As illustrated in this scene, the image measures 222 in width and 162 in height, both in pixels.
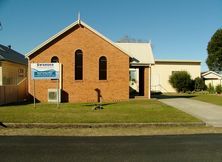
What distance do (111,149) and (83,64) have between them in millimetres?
19084

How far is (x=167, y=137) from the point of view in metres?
12.2

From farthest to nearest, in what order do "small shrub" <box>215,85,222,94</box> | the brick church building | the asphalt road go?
"small shrub" <box>215,85,222,94</box>
the brick church building
the asphalt road

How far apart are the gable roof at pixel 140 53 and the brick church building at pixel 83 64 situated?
174cm

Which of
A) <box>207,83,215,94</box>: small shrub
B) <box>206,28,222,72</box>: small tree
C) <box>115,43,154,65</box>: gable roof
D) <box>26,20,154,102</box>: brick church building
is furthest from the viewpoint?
<box>206,28,222,72</box>: small tree

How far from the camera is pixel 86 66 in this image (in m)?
28.6

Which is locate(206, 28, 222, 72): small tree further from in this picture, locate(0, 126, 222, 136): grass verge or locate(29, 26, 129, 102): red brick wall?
locate(0, 126, 222, 136): grass verge

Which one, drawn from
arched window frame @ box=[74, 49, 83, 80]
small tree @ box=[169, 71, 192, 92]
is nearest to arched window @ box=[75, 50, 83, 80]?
arched window frame @ box=[74, 49, 83, 80]

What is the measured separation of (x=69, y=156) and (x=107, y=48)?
20.3m

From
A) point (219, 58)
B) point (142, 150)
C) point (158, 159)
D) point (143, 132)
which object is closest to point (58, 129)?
point (143, 132)

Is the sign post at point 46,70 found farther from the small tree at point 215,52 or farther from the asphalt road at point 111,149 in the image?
the small tree at point 215,52

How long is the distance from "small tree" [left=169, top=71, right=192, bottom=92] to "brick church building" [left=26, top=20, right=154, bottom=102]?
17.5 metres

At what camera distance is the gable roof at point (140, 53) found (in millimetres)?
30850

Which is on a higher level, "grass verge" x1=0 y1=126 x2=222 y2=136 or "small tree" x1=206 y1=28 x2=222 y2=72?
"small tree" x1=206 y1=28 x2=222 y2=72

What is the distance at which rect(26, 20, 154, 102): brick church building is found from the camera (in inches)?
1116
